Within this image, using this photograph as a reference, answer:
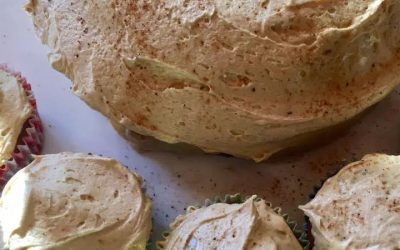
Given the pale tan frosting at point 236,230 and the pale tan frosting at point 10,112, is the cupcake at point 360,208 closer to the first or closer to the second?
the pale tan frosting at point 236,230

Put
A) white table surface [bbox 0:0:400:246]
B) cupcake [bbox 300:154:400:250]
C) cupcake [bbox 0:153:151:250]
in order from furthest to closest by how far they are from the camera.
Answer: white table surface [bbox 0:0:400:246]
cupcake [bbox 0:153:151:250]
cupcake [bbox 300:154:400:250]

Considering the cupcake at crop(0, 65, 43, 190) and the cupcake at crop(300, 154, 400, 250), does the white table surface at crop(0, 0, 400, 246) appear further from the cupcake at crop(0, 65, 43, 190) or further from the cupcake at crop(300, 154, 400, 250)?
the cupcake at crop(300, 154, 400, 250)

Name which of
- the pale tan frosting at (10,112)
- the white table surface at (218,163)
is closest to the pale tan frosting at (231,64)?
the white table surface at (218,163)

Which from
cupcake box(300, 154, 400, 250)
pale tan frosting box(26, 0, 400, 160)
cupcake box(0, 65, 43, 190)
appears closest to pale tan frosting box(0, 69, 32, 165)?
cupcake box(0, 65, 43, 190)

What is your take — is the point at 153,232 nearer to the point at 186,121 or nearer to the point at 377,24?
the point at 186,121

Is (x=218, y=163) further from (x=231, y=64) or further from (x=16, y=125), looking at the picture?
(x=16, y=125)

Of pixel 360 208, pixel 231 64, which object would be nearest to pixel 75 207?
pixel 231 64
